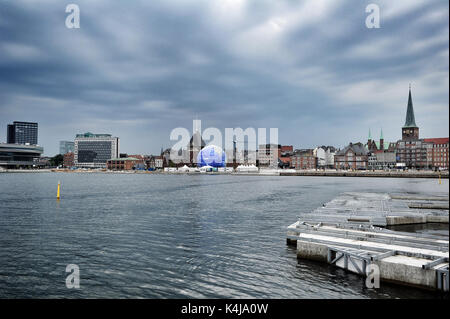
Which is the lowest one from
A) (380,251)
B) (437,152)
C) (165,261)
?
(165,261)

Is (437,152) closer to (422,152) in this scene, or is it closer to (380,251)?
(422,152)

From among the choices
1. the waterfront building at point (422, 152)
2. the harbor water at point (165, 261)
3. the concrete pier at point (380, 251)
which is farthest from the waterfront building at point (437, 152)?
the concrete pier at point (380, 251)

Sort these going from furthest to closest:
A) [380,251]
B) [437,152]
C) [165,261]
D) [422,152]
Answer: [422,152], [437,152], [165,261], [380,251]

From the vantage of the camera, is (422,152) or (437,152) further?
(422,152)

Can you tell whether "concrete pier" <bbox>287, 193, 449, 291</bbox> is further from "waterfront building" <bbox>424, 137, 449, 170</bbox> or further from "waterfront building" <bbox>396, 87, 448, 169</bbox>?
"waterfront building" <bbox>424, 137, 449, 170</bbox>

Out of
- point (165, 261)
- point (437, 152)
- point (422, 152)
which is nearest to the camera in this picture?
point (165, 261)

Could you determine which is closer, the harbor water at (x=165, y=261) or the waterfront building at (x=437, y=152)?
the harbor water at (x=165, y=261)

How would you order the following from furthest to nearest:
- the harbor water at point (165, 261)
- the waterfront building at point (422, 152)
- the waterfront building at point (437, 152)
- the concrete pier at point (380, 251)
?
the waterfront building at point (422, 152), the waterfront building at point (437, 152), the harbor water at point (165, 261), the concrete pier at point (380, 251)

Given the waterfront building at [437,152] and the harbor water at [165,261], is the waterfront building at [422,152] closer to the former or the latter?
the waterfront building at [437,152]

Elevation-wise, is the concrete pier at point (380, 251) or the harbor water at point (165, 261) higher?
the concrete pier at point (380, 251)

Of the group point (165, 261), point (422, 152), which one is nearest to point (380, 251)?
point (165, 261)

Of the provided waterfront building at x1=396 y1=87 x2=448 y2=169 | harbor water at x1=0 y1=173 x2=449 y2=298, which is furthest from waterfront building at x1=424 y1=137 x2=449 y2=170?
harbor water at x1=0 y1=173 x2=449 y2=298

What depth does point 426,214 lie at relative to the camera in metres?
29.7

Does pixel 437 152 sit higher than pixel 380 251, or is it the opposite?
pixel 437 152
